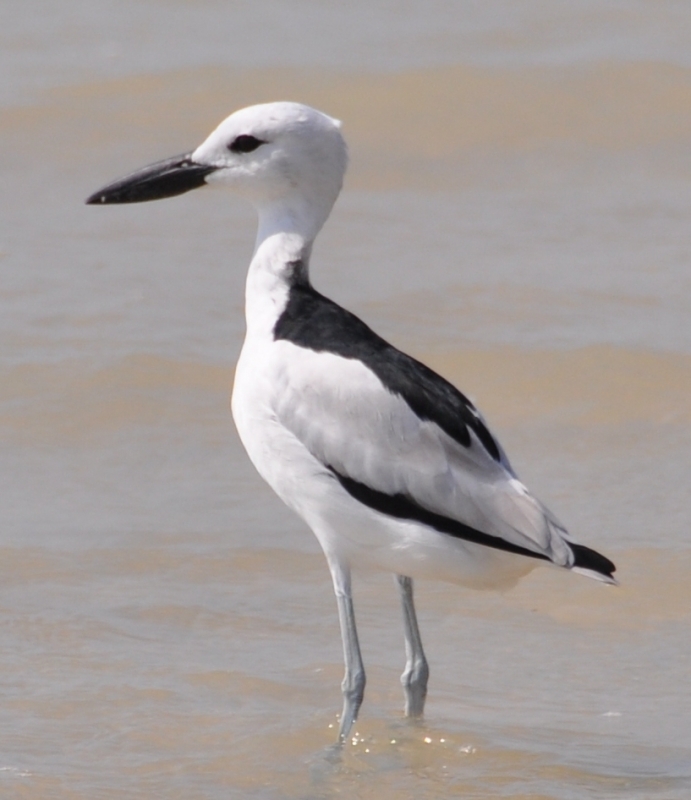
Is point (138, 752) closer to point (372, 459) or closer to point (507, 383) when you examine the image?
point (372, 459)

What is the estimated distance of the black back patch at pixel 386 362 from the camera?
597 cm

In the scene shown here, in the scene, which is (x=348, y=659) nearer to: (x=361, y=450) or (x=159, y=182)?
(x=361, y=450)

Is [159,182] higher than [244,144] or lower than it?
lower

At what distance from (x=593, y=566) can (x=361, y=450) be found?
0.89 m

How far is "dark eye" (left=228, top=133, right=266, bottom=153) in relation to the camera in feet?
20.8

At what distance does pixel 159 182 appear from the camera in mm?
6590

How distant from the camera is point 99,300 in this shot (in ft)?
34.6

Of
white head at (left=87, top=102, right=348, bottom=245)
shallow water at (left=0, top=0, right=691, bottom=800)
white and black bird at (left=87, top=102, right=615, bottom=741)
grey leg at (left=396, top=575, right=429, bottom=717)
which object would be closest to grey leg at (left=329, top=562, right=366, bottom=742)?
white and black bird at (left=87, top=102, right=615, bottom=741)

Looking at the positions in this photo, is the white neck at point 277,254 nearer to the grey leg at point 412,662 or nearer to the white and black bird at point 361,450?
the white and black bird at point 361,450

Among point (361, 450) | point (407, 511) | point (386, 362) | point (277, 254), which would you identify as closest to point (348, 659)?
point (407, 511)

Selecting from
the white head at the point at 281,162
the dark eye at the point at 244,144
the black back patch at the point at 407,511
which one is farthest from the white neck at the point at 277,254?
the black back patch at the point at 407,511

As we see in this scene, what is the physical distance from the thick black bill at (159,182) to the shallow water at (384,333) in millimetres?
1790

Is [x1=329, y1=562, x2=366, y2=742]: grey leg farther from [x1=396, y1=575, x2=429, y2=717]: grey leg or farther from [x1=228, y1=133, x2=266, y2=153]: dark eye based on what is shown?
Result: [x1=228, y1=133, x2=266, y2=153]: dark eye

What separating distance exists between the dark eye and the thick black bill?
5.3 inches
